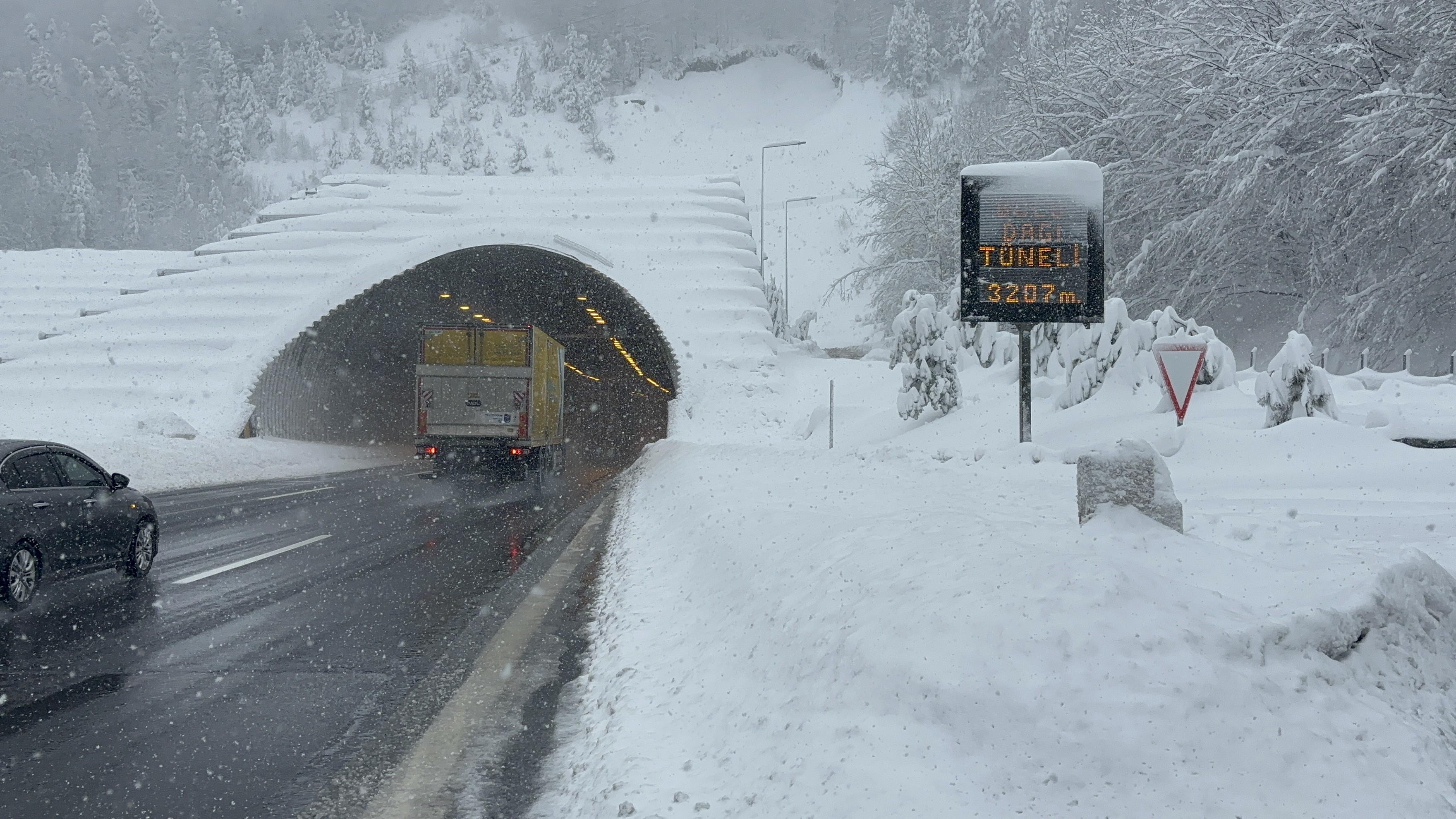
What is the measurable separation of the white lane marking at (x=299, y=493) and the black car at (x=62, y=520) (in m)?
9.42

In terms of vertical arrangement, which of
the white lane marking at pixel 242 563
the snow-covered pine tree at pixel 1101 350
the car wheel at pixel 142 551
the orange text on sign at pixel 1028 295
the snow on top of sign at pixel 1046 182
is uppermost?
the snow on top of sign at pixel 1046 182

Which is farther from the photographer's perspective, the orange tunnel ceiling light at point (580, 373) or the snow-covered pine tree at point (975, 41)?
the snow-covered pine tree at point (975, 41)

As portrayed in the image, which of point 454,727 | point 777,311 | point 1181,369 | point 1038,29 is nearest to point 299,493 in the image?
point 1181,369

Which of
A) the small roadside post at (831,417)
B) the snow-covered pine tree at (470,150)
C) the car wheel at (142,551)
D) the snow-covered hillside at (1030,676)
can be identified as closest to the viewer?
the snow-covered hillside at (1030,676)

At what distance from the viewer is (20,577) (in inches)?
340

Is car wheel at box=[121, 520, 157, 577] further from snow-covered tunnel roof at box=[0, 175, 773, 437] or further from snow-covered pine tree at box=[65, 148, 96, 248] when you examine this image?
snow-covered pine tree at box=[65, 148, 96, 248]

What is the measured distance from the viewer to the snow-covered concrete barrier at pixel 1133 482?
22.7 ft

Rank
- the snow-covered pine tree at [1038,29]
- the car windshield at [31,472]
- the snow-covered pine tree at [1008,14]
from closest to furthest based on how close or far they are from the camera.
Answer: the car windshield at [31,472] → the snow-covered pine tree at [1038,29] → the snow-covered pine tree at [1008,14]

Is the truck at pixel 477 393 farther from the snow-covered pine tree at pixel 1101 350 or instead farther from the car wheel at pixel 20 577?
the car wheel at pixel 20 577

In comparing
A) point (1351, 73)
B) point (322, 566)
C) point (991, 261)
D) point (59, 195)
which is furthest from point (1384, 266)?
point (59, 195)

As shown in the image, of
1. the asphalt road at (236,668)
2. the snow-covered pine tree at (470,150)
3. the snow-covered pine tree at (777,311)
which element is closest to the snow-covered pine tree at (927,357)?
the asphalt road at (236,668)

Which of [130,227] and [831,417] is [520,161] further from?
[831,417]

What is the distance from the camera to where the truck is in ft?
81.6

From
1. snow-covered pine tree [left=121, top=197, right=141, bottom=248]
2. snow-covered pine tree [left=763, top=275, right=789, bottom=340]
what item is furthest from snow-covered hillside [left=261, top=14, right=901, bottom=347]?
snow-covered pine tree [left=763, top=275, right=789, bottom=340]
